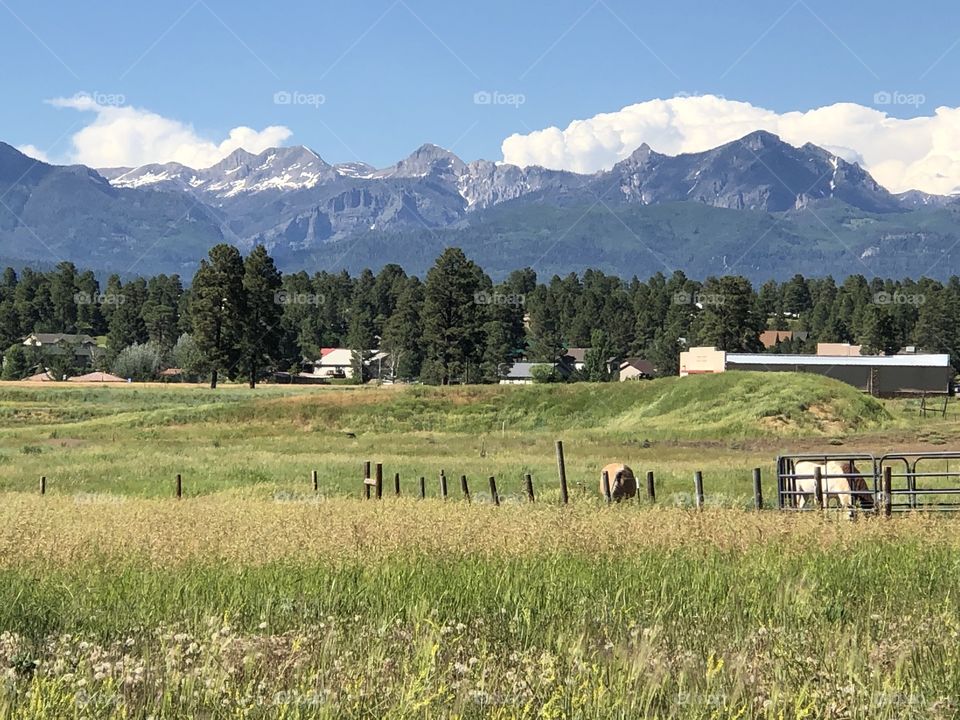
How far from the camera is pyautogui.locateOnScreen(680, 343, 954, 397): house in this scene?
117938 mm

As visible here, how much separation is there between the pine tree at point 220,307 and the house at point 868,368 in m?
54.1

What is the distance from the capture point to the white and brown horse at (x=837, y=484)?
2464 centimetres

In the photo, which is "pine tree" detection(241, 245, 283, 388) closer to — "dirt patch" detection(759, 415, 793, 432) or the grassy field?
"dirt patch" detection(759, 415, 793, 432)

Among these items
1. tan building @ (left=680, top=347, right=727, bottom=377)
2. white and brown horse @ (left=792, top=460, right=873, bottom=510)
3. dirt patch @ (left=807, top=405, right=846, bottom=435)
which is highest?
tan building @ (left=680, top=347, right=727, bottom=377)

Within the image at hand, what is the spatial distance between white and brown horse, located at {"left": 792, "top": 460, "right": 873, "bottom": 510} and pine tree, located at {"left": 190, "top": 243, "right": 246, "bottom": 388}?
88837 millimetres

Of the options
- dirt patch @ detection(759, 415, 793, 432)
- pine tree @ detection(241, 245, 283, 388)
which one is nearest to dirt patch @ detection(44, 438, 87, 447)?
dirt patch @ detection(759, 415, 793, 432)

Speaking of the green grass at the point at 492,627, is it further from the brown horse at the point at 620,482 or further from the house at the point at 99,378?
the house at the point at 99,378

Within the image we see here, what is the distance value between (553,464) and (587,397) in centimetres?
3259

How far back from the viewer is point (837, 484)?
1010 inches

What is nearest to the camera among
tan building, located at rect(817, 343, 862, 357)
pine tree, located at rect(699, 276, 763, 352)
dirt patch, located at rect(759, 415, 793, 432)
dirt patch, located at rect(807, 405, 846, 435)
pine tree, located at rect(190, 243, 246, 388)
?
dirt patch, located at rect(759, 415, 793, 432)

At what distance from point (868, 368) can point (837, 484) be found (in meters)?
99.7

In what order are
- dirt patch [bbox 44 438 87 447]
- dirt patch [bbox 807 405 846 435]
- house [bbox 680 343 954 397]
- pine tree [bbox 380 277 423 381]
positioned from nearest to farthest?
dirt patch [bbox 44 438 87 447], dirt patch [bbox 807 405 846 435], house [bbox 680 343 954 397], pine tree [bbox 380 277 423 381]

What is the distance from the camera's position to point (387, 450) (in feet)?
180

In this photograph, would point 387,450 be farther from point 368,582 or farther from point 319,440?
point 368,582
